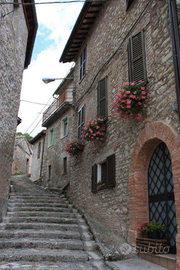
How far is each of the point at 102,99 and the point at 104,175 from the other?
2.50 metres

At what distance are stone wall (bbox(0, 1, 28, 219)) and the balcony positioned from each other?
5813 millimetres

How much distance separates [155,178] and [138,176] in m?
0.42

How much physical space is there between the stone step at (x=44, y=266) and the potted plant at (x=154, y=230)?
4.27ft

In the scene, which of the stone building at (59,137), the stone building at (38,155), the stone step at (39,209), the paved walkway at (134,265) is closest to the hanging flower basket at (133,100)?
the paved walkway at (134,265)

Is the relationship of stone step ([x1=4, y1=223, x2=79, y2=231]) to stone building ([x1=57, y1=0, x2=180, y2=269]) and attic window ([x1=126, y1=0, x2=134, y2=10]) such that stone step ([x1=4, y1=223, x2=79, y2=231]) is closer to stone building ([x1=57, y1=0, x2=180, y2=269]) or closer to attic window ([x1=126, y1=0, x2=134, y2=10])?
stone building ([x1=57, y1=0, x2=180, y2=269])

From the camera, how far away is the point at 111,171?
691cm

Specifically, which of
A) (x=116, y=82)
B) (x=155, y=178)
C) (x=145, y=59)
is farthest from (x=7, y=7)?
(x=155, y=178)

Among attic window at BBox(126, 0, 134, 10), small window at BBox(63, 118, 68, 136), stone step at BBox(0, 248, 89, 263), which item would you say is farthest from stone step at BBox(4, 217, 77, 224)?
small window at BBox(63, 118, 68, 136)

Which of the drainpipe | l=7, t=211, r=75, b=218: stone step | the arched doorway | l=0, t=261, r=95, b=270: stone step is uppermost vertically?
the drainpipe

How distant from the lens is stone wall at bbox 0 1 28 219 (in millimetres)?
7176

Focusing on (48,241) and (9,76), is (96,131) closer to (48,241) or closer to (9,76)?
(9,76)

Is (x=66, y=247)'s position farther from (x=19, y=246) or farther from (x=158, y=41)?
(x=158, y=41)

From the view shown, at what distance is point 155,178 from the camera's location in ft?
17.9

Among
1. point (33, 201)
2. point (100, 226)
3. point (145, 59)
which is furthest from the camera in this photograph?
point (33, 201)
